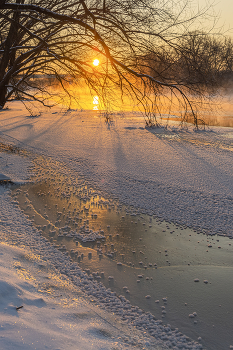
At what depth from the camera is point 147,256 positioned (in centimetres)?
288

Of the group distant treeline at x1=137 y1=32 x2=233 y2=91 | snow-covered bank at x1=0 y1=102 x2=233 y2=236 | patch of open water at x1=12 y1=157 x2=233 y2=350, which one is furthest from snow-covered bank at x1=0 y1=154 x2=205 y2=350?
distant treeline at x1=137 y1=32 x2=233 y2=91

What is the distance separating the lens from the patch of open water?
219 centimetres

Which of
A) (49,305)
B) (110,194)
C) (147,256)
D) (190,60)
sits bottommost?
(147,256)

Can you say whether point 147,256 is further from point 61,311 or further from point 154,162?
point 154,162

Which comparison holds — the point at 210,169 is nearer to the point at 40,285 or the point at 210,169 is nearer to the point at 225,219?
the point at 225,219

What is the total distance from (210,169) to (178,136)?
3336 mm

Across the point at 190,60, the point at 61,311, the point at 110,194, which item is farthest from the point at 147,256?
the point at 190,60

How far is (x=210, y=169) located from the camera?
536cm

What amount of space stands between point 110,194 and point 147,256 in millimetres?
1627

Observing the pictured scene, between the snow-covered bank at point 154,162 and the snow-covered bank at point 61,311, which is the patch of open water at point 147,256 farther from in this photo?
the snow-covered bank at point 154,162

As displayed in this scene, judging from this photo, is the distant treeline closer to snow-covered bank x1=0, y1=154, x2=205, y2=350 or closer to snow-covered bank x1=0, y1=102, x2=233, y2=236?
snow-covered bank x1=0, y1=102, x2=233, y2=236

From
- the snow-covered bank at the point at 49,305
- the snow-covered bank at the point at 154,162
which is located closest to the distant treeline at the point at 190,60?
the snow-covered bank at the point at 154,162

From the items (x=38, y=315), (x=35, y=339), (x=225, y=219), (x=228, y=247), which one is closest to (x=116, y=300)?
(x=38, y=315)

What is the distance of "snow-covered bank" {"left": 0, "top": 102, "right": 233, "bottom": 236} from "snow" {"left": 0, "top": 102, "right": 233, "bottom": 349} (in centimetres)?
2
